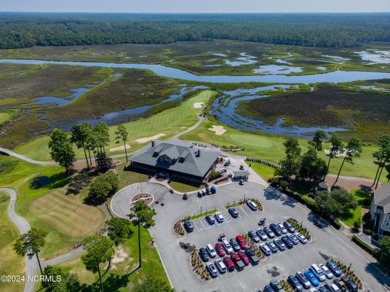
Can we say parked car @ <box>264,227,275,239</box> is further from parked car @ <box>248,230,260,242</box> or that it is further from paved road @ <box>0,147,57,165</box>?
paved road @ <box>0,147,57,165</box>

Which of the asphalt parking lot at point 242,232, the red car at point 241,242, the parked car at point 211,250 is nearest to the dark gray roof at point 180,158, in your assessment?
the asphalt parking lot at point 242,232

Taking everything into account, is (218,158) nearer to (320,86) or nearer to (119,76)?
(320,86)

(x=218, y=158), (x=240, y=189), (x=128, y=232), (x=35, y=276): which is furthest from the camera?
(x=218, y=158)

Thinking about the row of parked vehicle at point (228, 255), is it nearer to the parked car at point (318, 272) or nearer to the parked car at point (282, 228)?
the parked car at point (282, 228)

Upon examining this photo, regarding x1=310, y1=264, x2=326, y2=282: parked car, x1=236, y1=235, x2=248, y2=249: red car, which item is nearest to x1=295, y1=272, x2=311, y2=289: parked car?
x1=310, y1=264, x2=326, y2=282: parked car

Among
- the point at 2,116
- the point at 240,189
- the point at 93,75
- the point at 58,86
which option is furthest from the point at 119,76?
the point at 240,189

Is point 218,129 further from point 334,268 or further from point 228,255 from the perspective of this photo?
point 334,268

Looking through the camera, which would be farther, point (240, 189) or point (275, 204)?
point (240, 189)
